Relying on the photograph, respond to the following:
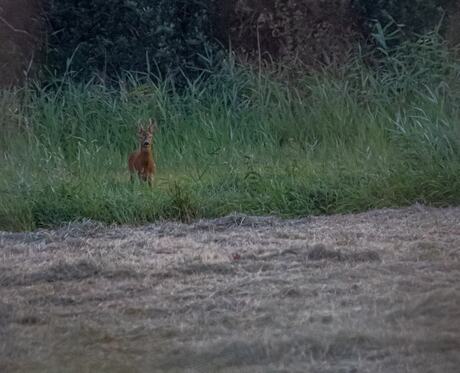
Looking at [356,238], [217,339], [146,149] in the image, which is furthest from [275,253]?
[146,149]

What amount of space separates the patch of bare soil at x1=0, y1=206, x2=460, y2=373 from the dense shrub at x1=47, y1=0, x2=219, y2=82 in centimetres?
552

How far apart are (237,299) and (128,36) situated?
767 centimetres

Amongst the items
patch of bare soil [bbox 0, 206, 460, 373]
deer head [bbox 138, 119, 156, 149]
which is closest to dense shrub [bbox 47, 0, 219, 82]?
deer head [bbox 138, 119, 156, 149]

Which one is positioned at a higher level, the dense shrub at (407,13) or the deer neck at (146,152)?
the dense shrub at (407,13)

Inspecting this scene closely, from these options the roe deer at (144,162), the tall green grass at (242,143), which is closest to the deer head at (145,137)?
the roe deer at (144,162)

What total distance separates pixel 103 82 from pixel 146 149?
3173 millimetres

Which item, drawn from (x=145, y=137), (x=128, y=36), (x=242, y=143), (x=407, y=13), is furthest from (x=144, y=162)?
(x=407, y=13)

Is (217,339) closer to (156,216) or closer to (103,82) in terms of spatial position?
(156,216)

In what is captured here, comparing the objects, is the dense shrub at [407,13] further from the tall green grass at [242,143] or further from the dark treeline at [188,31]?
the tall green grass at [242,143]

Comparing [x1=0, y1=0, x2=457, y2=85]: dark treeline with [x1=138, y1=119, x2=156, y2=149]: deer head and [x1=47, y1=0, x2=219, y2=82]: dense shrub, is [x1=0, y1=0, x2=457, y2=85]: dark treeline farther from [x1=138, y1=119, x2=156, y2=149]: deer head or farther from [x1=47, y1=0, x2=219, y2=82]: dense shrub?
[x1=138, y1=119, x2=156, y2=149]: deer head

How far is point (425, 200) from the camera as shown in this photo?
8141 mm

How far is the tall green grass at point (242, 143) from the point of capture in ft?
27.1

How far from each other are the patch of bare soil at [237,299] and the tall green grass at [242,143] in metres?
0.77

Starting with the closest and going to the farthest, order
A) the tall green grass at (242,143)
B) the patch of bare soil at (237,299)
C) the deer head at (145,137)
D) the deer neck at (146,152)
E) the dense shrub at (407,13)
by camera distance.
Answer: the patch of bare soil at (237,299)
the tall green grass at (242,143)
the deer neck at (146,152)
the deer head at (145,137)
the dense shrub at (407,13)
